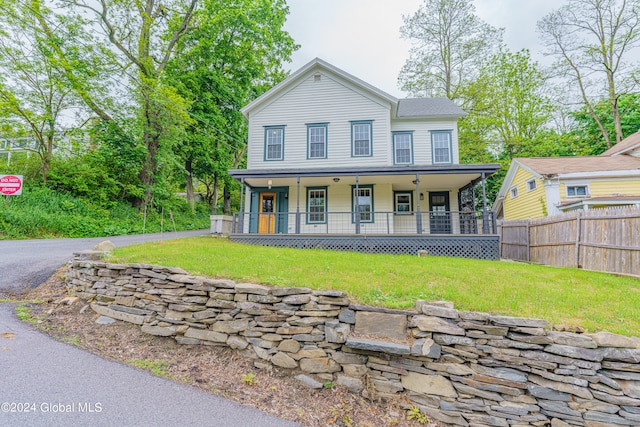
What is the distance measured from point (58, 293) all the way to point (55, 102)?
13662 mm

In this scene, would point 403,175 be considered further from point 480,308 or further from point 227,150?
point 227,150

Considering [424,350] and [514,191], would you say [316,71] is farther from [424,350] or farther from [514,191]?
[514,191]

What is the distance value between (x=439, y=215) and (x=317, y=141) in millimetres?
6567

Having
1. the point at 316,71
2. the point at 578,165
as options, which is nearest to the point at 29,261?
the point at 316,71

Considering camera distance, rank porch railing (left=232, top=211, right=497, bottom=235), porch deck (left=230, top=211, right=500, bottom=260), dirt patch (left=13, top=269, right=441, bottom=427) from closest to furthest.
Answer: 1. dirt patch (left=13, top=269, right=441, bottom=427)
2. porch deck (left=230, top=211, right=500, bottom=260)
3. porch railing (left=232, top=211, right=497, bottom=235)

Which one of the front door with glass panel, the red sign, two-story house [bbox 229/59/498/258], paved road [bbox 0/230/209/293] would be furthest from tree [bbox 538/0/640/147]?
the red sign

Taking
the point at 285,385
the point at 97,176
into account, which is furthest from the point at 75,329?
the point at 97,176

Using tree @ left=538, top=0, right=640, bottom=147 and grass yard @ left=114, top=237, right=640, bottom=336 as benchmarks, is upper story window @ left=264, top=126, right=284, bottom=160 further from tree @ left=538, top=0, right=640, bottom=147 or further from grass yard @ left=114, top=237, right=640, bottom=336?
tree @ left=538, top=0, right=640, bottom=147

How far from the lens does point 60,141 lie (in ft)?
45.7

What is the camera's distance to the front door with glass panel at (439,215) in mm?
12134

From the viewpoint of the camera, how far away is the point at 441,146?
40.8ft

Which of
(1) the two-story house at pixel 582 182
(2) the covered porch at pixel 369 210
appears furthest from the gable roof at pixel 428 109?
(1) the two-story house at pixel 582 182

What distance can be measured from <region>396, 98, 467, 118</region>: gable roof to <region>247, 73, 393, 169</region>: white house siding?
1.55 meters

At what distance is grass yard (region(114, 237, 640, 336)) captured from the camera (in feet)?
11.2
